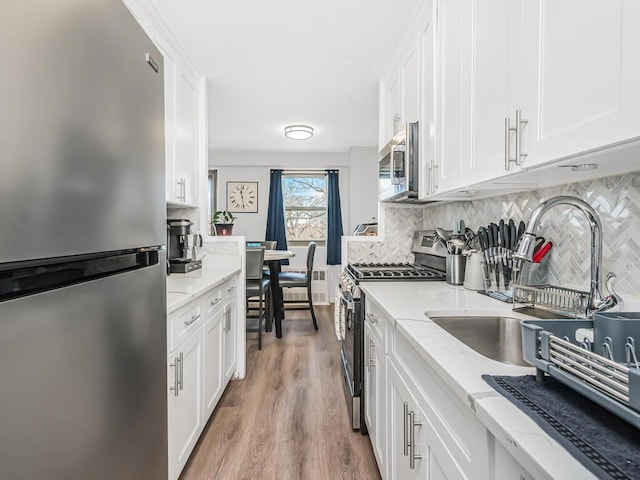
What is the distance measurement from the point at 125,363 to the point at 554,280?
4.80 feet

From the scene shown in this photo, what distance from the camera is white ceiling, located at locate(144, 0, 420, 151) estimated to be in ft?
6.59

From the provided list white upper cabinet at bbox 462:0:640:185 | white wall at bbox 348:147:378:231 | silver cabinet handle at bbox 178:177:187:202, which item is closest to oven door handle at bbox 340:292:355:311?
white upper cabinet at bbox 462:0:640:185

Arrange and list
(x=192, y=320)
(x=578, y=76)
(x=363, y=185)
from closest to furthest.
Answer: (x=578, y=76), (x=192, y=320), (x=363, y=185)

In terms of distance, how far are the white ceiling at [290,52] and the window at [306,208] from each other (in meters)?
1.90

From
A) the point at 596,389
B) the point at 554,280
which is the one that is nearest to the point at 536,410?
the point at 596,389

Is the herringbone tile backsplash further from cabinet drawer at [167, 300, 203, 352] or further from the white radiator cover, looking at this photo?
the white radiator cover

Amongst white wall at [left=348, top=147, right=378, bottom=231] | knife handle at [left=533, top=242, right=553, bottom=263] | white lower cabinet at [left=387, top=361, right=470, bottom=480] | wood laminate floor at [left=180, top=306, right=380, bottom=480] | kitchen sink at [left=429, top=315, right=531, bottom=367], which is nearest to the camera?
white lower cabinet at [left=387, top=361, right=470, bottom=480]

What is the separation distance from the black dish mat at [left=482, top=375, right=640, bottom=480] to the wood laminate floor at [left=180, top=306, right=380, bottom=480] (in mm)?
1384

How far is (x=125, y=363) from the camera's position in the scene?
831 millimetres

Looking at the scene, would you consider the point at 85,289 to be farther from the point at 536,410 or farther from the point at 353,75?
the point at 353,75

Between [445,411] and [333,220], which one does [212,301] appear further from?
[333,220]

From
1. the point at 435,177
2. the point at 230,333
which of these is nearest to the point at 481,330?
the point at 435,177

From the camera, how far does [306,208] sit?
6.10m

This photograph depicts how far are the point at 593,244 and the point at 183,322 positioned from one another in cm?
158
